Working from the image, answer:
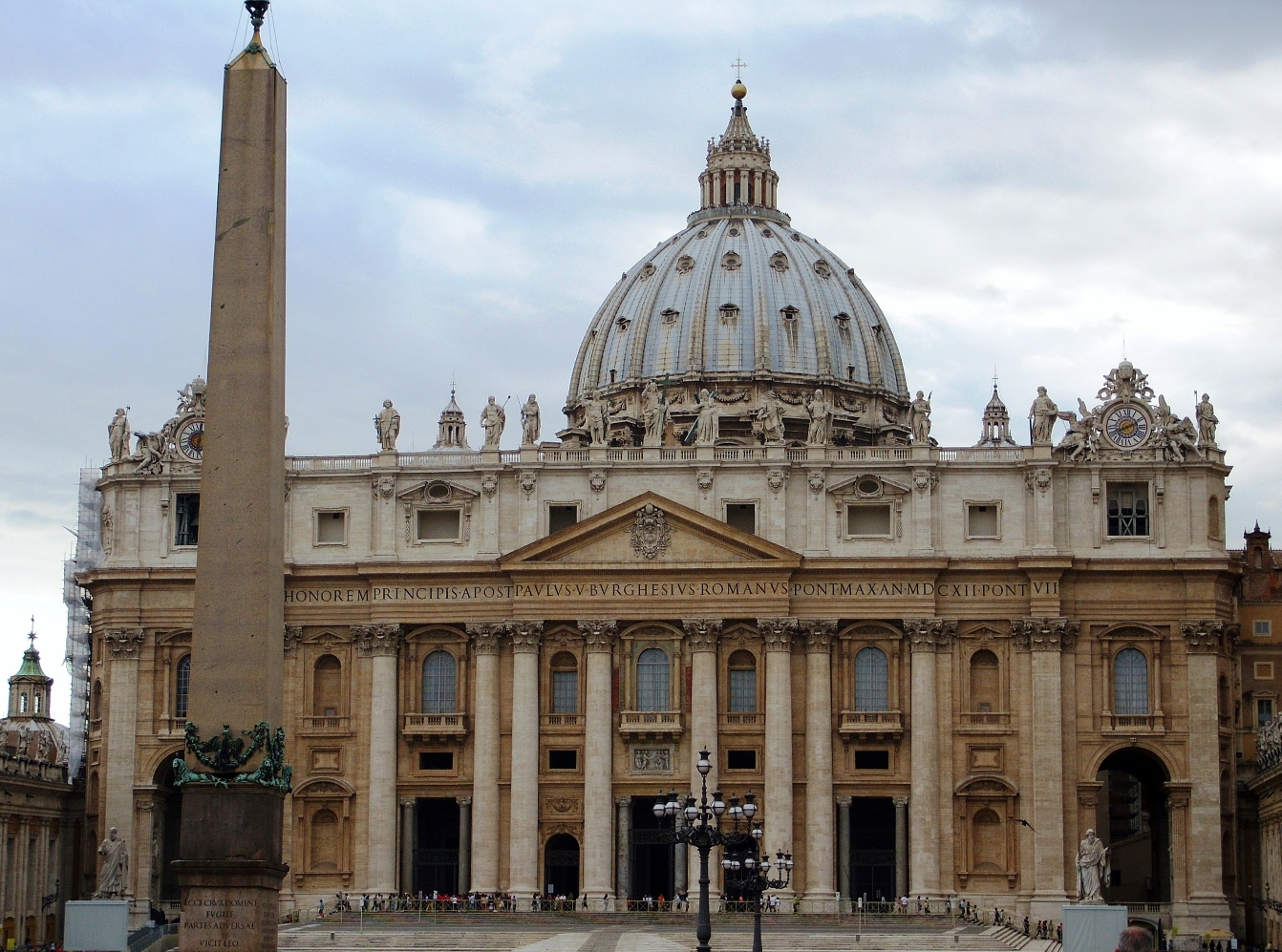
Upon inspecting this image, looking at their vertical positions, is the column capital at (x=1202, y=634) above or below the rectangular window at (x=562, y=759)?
above

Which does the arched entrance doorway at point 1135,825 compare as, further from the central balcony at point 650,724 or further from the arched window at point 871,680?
the central balcony at point 650,724

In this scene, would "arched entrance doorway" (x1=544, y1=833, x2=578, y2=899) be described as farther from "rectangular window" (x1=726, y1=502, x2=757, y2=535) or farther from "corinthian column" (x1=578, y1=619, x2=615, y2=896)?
"rectangular window" (x1=726, y1=502, x2=757, y2=535)

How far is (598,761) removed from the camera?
287 ft

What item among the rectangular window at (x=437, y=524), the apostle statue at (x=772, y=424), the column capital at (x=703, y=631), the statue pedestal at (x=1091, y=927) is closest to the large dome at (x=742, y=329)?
the apostle statue at (x=772, y=424)

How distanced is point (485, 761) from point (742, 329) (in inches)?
1569

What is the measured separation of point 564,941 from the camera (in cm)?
7056

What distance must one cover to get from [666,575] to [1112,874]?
25.3 metres

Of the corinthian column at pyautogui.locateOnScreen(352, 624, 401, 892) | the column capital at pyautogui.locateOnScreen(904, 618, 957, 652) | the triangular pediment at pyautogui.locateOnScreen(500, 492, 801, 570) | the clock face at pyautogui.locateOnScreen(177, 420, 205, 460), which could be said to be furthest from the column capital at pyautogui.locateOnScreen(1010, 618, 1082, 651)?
the clock face at pyautogui.locateOnScreen(177, 420, 205, 460)

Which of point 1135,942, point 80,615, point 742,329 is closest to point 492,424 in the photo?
point 80,615

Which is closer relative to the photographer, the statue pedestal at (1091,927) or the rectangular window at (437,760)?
the statue pedestal at (1091,927)

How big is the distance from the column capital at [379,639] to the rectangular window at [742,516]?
489 inches

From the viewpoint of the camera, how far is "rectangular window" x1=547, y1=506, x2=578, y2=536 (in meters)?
89.7

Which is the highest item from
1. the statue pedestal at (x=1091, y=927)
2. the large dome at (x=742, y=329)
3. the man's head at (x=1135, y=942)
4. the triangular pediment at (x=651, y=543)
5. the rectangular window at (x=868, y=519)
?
the large dome at (x=742, y=329)

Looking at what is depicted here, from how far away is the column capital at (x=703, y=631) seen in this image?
8794 centimetres
